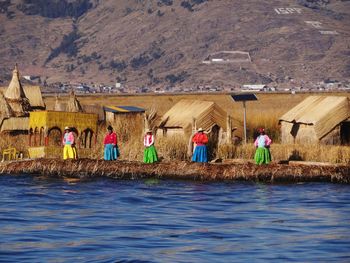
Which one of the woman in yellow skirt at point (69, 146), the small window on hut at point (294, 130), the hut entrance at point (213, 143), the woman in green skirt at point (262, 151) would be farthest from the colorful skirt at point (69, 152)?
the small window on hut at point (294, 130)

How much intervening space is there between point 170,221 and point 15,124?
2112 centimetres

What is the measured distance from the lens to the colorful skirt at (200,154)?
3538 centimetres

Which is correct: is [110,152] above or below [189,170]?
above

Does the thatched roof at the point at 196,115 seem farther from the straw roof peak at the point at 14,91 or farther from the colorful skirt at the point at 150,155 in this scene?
the colorful skirt at the point at 150,155

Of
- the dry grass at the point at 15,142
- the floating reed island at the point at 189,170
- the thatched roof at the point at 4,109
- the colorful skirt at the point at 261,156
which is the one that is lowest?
the floating reed island at the point at 189,170

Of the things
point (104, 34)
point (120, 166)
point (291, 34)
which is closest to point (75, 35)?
point (104, 34)

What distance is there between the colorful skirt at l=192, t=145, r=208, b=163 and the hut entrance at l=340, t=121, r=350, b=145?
27.5 ft

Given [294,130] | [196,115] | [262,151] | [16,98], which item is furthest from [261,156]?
[16,98]

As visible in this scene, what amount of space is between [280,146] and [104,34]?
151 meters

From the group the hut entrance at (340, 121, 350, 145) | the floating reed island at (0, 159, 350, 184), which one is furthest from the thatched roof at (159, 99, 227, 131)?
the floating reed island at (0, 159, 350, 184)

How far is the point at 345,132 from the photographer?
43.2 m

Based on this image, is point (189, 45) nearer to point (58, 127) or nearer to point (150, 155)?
point (58, 127)

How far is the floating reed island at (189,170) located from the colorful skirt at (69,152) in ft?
2.66

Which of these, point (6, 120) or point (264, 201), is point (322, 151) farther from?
point (6, 120)
